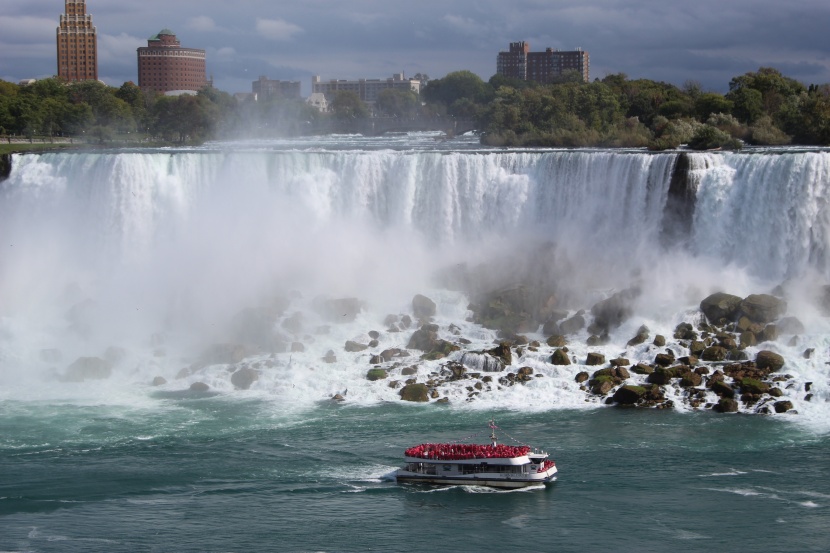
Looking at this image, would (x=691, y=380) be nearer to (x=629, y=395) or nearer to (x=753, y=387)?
(x=753, y=387)

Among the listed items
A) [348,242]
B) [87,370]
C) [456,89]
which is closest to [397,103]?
[456,89]

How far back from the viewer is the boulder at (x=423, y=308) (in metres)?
39.5

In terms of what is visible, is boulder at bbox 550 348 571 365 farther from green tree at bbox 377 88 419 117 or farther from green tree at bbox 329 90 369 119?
green tree at bbox 377 88 419 117

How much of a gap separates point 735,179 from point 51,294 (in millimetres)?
25138

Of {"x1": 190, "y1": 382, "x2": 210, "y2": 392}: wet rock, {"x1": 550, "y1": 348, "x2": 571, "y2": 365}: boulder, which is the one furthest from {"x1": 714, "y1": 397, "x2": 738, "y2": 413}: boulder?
{"x1": 190, "y1": 382, "x2": 210, "y2": 392}: wet rock

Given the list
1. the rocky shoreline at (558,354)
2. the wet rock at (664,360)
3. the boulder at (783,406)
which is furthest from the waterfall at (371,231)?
the boulder at (783,406)

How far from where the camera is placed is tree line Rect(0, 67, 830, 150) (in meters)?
55.3

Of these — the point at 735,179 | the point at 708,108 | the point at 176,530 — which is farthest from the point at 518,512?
the point at 708,108

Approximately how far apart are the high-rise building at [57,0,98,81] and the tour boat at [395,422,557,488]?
171251mm

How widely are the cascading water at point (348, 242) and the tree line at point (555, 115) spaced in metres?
10.5

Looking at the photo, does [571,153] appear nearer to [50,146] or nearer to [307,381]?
[307,381]

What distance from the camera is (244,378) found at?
35156 mm

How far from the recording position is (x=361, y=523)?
23.3 metres

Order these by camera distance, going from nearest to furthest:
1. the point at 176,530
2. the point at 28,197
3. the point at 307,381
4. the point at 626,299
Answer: the point at 176,530
the point at 307,381
the point at 626,299
the point at 28,197
